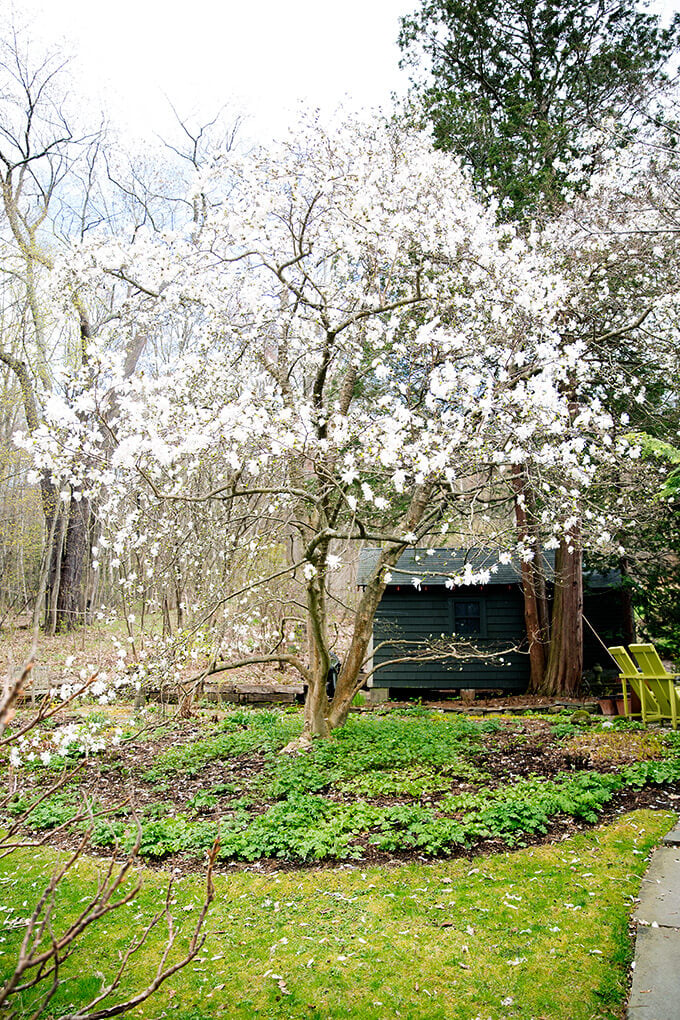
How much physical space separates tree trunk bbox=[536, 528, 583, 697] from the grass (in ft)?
25.1

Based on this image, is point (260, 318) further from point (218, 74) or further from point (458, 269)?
point (218, 74)

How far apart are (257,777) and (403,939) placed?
326 centimetres

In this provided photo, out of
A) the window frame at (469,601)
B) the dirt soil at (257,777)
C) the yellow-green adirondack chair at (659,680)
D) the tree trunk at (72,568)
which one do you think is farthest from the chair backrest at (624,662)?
the tree trunk at (72,568)

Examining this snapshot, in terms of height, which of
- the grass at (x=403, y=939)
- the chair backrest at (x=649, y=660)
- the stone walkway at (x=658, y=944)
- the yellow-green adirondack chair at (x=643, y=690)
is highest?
the chair backrest at (x=649, y=660)

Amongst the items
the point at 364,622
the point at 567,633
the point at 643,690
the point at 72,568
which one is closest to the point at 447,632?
the point at 567,633

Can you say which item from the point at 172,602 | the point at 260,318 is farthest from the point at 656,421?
the point at 172,602

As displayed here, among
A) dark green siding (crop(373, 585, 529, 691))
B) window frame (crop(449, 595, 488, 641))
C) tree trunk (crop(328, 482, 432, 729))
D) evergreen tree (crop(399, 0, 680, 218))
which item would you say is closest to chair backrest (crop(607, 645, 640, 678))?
tree trunk (crop(328, 482, 432, 729))

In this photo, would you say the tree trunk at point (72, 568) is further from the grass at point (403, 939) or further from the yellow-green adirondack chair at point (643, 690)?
the grass at point (403, 939)

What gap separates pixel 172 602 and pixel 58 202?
11.6 m

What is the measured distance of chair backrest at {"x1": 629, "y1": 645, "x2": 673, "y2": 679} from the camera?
328 inches

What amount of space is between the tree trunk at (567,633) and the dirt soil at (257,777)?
3475 mm

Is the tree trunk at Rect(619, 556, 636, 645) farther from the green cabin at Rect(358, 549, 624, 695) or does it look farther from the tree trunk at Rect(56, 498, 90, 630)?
the tree trunk at Rect(56, 498, 90, 630)

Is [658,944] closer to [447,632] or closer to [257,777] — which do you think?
[257,777]

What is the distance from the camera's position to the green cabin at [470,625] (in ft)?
45.4
